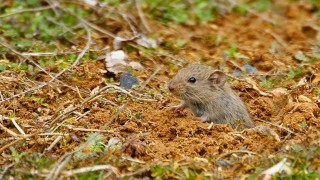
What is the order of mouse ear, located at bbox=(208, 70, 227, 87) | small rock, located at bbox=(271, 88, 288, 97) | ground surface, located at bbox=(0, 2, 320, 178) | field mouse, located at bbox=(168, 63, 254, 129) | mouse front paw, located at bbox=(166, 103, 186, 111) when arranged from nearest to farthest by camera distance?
ground surface, located at bbox=(0, 2, 320, 178) → mouse front paw, located at bbox=(166, 103, 186, 111) → field mouse, located at bbox=(168, 63, 254, 129) → mouse ear, located at bbox=(208, 70, 227, 87) → small rock, located at bbox=(271, 88, 288, 97)

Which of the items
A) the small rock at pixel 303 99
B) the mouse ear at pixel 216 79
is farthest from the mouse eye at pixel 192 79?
the small rock at pixel 303 99

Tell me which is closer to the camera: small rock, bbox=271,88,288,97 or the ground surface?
the ground surface

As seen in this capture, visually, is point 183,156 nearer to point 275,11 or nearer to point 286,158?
point 286,158

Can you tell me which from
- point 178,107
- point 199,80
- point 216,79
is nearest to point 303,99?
point 216,79

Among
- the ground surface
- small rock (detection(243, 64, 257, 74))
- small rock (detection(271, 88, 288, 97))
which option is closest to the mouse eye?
the ground surface

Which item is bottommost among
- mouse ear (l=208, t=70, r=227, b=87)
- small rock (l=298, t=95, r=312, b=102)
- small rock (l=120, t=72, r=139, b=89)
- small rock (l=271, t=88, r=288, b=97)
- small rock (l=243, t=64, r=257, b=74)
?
small rock (l=243, t=64, r=257, b=74)

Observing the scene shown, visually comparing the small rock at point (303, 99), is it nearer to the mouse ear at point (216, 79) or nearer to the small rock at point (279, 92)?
the small rock at point (279, 92)

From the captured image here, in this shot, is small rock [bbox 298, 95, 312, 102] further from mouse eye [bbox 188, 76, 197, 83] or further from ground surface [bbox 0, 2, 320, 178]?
mouse eye [bbox 188, 76, 197, 83]
